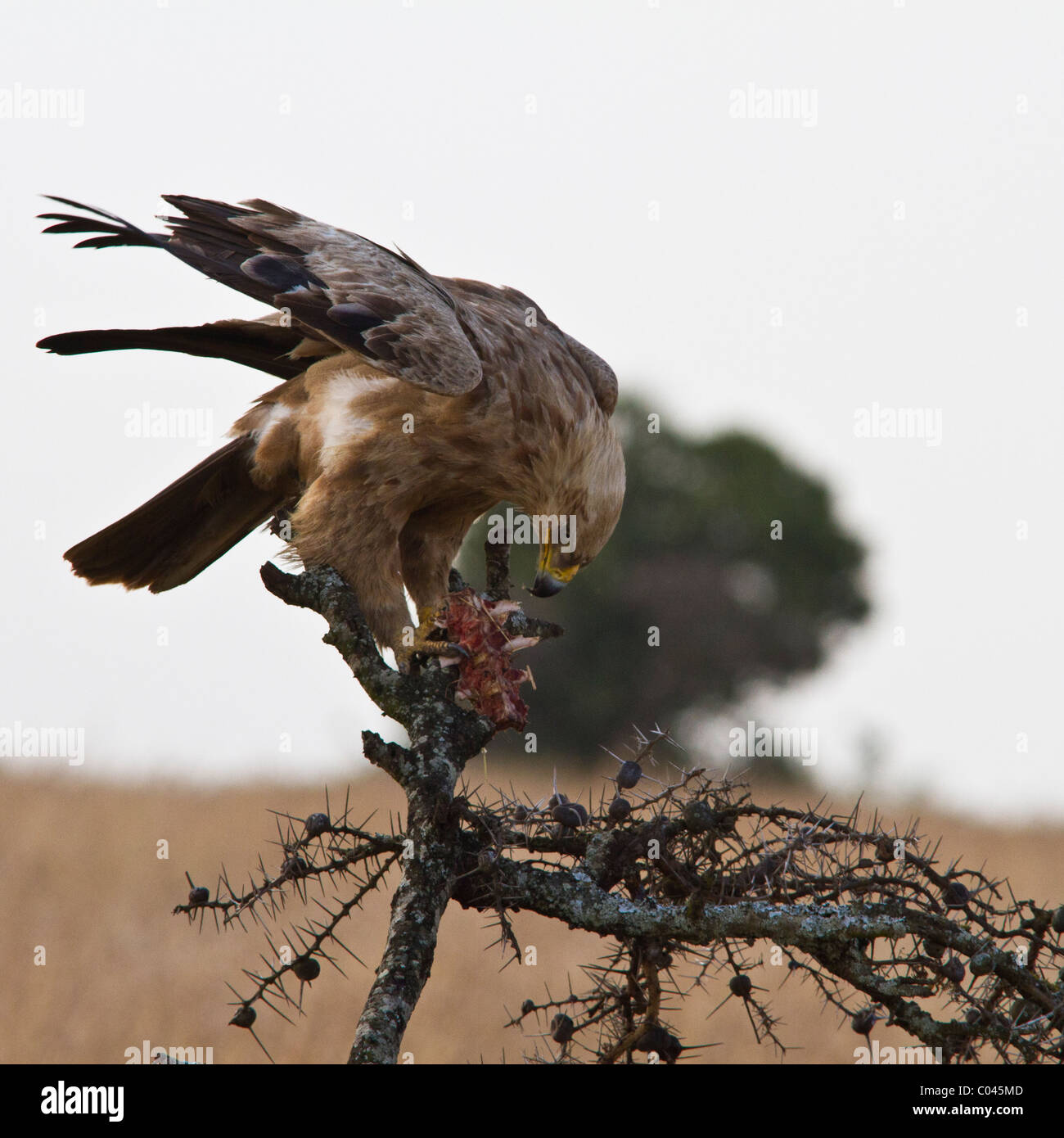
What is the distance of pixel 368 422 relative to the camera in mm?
4289

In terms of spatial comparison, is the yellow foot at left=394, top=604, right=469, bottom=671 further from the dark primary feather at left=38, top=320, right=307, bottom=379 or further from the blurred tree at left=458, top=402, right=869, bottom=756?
the blurred tree at left=458, top=402, right=869, bottom=756

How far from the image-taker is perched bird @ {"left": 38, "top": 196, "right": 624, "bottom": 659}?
4117 mm

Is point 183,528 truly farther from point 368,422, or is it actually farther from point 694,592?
point 694,592

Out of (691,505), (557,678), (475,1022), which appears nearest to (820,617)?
(691,505)

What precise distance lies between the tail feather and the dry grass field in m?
2.12

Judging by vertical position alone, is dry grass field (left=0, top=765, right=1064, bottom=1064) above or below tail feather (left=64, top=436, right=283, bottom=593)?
below

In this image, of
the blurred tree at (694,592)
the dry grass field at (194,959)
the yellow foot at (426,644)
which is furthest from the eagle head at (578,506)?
the blurred tree at (694,592)

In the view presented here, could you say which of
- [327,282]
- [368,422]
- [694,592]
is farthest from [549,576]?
[694,592]

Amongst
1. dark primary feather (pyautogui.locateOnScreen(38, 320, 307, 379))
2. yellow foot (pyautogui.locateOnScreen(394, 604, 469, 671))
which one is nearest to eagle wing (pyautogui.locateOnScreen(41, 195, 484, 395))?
dark primary feather (pyautogui.locateOnScreen(38, 320, 307, 379))

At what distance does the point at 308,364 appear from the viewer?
4.75m

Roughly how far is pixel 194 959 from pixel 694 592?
21813 millimetres

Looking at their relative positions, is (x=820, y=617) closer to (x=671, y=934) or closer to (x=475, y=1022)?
(x=475, y=1022)

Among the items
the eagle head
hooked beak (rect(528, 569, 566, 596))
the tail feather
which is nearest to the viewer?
the eagle head

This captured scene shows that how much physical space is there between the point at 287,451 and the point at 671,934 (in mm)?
2691
